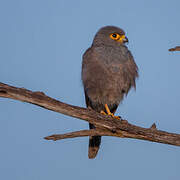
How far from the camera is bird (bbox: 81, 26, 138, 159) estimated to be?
252 inches

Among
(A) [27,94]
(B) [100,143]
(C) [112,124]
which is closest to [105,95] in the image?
(B) [100,143]

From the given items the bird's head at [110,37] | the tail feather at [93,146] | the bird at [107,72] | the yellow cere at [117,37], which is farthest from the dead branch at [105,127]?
the yellow cere at [117,37]

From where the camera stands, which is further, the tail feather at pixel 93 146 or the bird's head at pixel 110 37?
the bird's head at pixel 110 37

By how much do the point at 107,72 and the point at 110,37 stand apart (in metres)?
1.10

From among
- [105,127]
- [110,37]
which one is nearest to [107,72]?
[110,37]

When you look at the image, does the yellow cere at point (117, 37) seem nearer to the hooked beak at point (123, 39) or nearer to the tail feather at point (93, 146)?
the hooked beak at point (123, 39)

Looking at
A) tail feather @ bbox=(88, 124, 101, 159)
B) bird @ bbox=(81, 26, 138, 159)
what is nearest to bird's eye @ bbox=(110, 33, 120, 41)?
bird @ bbox=(81, 26, 138, 159)

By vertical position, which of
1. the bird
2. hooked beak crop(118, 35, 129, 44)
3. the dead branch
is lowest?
the dead branch

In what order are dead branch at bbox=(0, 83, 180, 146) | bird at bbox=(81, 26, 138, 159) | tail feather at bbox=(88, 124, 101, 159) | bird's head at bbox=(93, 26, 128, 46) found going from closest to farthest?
dead branch at bbox=(0, 83, 180, 146)
bird at bbox=(81, 26, 138, 159)
tail feather at bbox=(88, 124, 101, 159)
bird's head at bbox=(93, 26, 128, 46)

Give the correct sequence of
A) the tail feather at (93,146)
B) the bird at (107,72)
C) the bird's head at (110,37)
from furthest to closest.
Result: 1. the bird's head at (110,37)
2. the tail feather at (93,146)
3. the bird at (107,72)

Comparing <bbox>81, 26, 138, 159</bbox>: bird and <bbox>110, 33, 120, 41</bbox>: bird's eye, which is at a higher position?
<bbox>110, 33, 120, 41</bbox>: bird's eye

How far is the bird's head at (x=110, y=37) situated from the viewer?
274 inches

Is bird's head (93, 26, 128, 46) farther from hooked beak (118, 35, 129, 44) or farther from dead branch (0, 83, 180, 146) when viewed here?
dead branch (0, 83, 180, 146)

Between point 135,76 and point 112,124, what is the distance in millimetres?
2201
